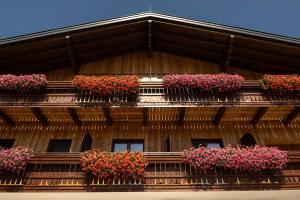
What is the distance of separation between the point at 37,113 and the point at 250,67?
11114 millimetres

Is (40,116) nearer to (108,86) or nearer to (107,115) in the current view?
(107,115)

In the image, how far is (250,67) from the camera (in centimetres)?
1711

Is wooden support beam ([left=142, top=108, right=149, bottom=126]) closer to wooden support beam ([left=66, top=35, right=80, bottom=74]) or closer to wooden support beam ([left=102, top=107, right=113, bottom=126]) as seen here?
wooden support beam ([left=102, top=107, right=113, bottom=126])

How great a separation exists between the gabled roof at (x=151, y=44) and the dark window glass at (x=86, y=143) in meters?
4.53

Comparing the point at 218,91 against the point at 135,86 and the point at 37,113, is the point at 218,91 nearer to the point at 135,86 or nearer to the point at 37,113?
the point at 135,86

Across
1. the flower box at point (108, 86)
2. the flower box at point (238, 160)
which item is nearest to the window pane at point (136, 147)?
the flower box at point (108, 86)

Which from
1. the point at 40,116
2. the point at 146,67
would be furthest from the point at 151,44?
the point at 40,116

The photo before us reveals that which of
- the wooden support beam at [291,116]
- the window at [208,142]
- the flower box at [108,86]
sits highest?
the flower box at [108,86]

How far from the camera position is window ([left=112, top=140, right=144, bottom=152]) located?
46.9ft

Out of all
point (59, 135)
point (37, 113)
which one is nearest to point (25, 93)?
point (37, 113)

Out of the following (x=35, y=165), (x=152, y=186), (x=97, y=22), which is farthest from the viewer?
(x=97, y=22)

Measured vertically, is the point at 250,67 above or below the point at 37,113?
above

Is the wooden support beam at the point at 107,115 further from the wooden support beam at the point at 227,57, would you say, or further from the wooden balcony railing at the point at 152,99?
the wooden support beam at the point at 227,57

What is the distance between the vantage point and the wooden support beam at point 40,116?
45.7ft
